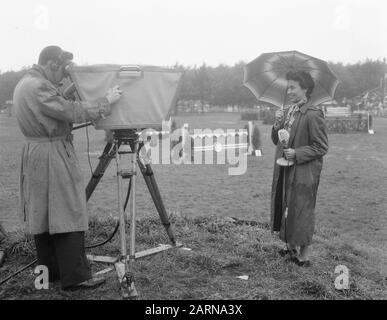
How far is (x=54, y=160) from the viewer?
394 centimetres

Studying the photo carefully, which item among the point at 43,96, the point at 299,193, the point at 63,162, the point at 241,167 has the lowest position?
the point at 241,167

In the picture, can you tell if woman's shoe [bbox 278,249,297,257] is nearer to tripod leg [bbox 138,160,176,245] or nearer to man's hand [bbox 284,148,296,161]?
man's hand [bbox 284,148,296,161]

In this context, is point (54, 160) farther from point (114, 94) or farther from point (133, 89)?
point (133, 89)

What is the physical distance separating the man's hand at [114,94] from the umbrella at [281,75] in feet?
7.10

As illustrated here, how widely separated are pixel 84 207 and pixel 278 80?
2779 mm

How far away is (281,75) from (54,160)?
2853 mm

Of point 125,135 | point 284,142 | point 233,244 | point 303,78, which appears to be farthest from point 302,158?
point 125,135

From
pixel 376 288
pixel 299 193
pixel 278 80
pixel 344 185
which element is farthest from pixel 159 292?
pixel 344 185

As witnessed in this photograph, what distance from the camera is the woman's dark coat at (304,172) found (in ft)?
15.6

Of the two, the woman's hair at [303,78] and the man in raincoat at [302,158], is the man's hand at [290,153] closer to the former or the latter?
the man in raincoat at [302,158]

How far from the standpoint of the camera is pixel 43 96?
3.79 m

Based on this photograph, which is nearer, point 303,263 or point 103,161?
point 103,161

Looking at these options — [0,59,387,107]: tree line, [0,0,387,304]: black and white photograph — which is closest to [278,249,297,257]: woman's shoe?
[0,0,387,304]: black and white photograph
